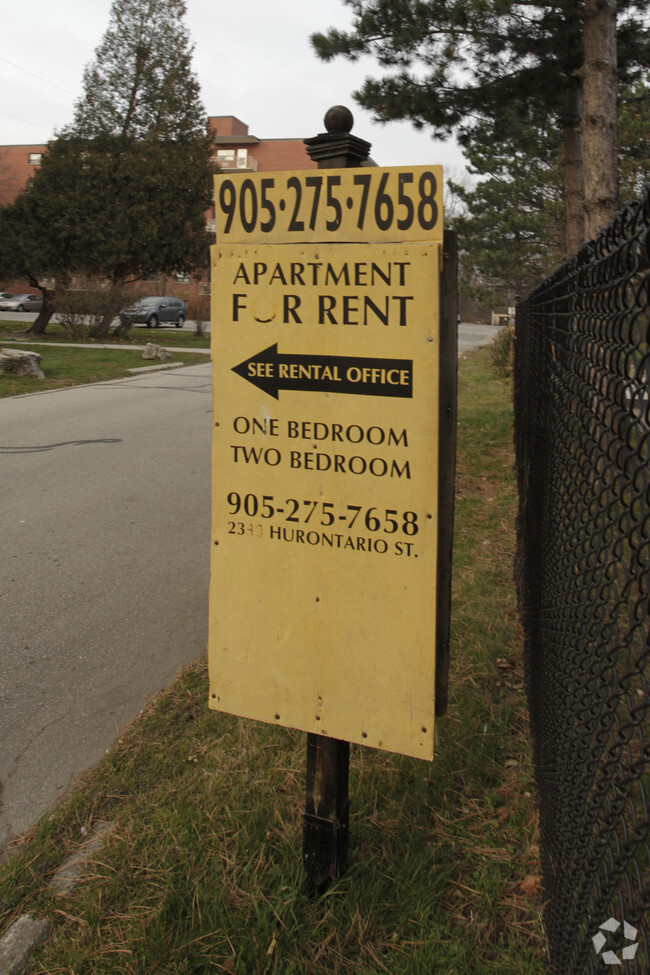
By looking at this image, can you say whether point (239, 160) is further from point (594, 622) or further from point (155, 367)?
point (594, 622)

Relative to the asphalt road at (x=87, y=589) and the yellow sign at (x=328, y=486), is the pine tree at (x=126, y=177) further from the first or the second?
the yellow sign at (x=328, y=486)

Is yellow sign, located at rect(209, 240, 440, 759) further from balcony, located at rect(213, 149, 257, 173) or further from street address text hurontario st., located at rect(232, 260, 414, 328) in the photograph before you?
balcony, located at rect(213, 149, 257, 173)

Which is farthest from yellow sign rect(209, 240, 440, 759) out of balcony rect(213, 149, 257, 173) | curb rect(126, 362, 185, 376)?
balcony rect(213, 149, 257, 173)

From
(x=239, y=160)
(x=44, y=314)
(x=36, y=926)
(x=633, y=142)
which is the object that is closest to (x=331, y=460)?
(x=36, y=926)

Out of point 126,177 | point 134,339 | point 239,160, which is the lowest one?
point 134,339

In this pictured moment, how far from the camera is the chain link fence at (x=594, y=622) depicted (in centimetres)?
127

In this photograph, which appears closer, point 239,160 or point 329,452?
point 329,452

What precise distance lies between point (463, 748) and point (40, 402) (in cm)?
1120

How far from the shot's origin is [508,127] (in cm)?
999

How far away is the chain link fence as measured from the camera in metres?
1.27

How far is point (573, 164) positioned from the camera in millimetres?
9836

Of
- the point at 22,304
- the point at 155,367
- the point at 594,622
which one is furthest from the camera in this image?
the point at 22,304

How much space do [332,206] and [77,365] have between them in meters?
16.9

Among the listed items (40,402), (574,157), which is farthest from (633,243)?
(40,402)
